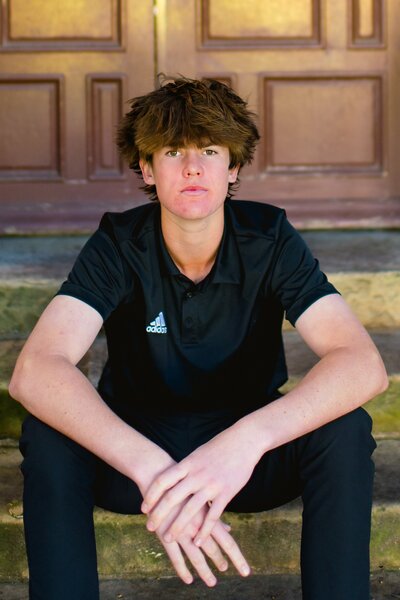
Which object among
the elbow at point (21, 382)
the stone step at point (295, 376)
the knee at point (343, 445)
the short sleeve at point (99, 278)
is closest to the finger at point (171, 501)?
the knee at point (343, 445)

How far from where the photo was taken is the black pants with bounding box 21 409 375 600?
6.27ft

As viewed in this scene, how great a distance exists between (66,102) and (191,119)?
235cm

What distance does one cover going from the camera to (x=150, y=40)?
4.45 metres

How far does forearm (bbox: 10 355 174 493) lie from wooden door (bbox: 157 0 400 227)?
2563mm

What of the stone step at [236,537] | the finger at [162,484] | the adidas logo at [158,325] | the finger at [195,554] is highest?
the adidas logo at [158,325]

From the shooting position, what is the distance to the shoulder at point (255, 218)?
236cm

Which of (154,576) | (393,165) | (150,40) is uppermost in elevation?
(150,40)

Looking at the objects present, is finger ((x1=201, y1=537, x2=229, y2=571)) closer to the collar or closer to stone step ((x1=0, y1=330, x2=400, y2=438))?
the collar

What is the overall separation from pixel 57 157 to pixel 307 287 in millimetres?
2503

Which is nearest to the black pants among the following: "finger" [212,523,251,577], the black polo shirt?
"finger" [212,523,251,577]

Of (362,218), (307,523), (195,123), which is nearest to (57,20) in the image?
(362,218)

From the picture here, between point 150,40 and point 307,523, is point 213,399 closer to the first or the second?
point 307,523

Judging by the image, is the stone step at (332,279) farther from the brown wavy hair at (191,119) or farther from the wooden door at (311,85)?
the brown wavy hair at (191,119)

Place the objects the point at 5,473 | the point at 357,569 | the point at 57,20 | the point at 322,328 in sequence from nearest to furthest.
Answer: the point at 357,569, the point at 322,328, the point at 5,473, the point at 57,20
